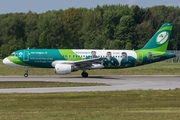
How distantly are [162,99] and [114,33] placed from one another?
9714 cm

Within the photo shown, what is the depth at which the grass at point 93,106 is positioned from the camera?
14.8 meters

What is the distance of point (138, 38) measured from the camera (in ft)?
380

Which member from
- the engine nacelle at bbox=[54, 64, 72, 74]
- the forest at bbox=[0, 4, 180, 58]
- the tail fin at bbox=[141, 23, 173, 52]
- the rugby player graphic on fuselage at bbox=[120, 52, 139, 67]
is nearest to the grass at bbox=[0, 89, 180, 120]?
the engine nacelle at bbox=[54, 64, 72, 74]

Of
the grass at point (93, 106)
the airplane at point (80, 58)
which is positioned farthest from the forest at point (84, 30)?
the grass at point (93, 106)

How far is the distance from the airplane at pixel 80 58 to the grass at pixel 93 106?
16100 millimetres

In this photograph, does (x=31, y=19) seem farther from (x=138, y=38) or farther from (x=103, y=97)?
(x=103, y=97)

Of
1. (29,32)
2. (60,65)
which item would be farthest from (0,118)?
(29,32)

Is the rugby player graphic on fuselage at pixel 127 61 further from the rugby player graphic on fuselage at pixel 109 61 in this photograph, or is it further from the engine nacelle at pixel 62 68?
the engine nacelle at pixel 62 68

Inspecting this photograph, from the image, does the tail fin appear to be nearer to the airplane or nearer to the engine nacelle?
the airplane

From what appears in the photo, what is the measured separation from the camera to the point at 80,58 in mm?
40938

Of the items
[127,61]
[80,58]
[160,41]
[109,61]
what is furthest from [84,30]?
[80,58]

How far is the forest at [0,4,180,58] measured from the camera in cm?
10250

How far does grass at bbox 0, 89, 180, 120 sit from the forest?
75.1 metres

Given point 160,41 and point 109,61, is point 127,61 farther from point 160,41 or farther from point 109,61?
point 160,41
